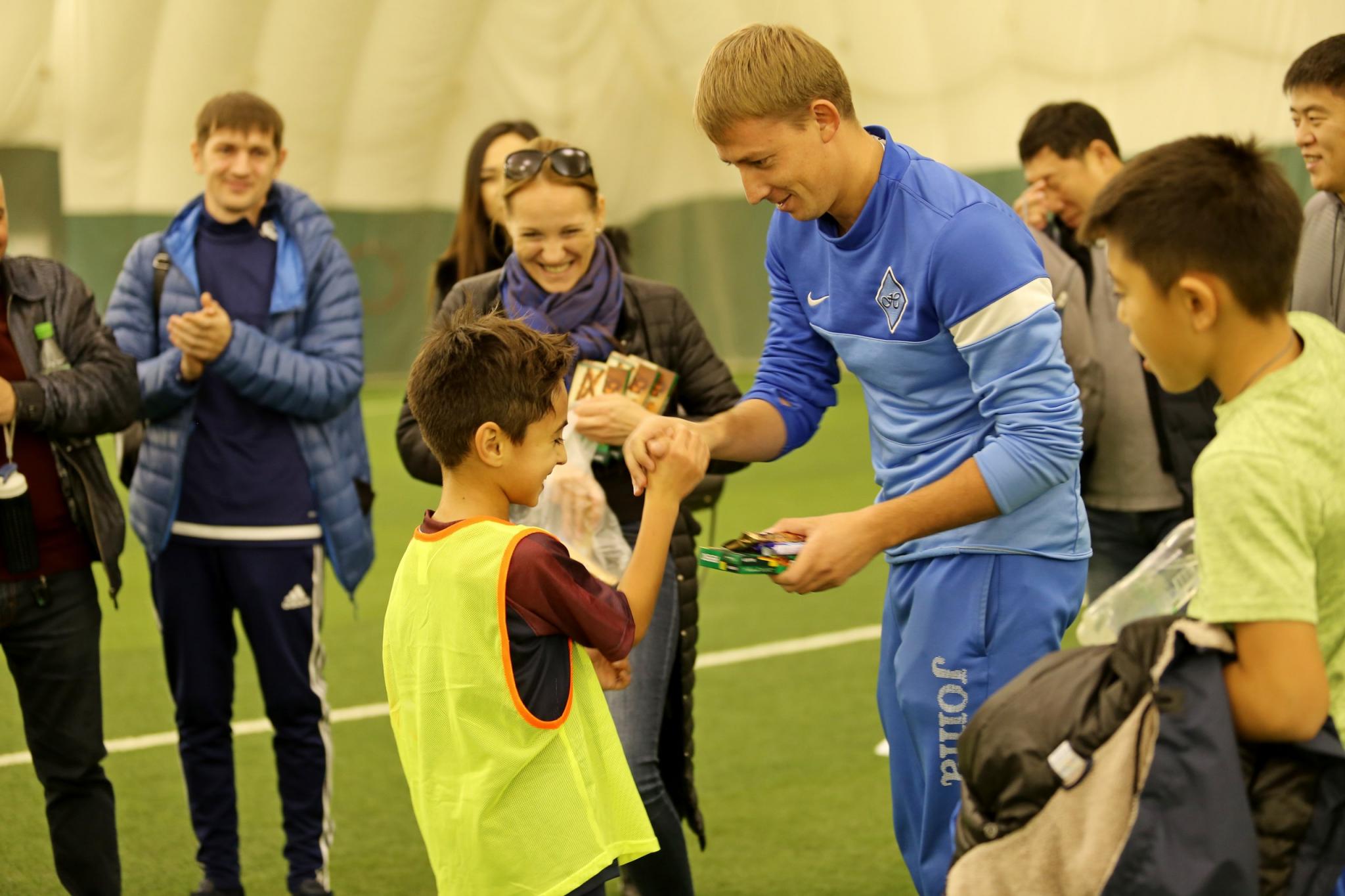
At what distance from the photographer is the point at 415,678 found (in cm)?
284

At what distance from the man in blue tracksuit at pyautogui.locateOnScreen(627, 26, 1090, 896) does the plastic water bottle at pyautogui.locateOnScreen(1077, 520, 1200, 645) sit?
1.05 feet

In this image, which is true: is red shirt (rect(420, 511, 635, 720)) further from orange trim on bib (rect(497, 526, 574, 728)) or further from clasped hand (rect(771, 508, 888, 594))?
clasped hand (rect(771, 508, 888, 594))

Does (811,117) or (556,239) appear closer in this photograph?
(811,117)

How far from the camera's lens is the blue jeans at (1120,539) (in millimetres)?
5148

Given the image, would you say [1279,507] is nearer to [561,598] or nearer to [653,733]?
[561,598]

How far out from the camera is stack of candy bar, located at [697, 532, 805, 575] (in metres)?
2.76

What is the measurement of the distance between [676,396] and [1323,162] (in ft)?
5.86

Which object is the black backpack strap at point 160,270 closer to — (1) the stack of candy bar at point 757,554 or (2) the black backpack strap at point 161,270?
(2) the black backpack strap at point 161,270

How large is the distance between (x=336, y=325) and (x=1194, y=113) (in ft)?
40.1

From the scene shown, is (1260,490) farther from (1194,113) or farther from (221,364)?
(1194,113)

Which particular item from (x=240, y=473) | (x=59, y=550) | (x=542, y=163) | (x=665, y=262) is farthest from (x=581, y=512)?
(x=665, y=262)

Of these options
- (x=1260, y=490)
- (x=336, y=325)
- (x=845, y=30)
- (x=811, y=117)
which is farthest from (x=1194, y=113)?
(x=1260, y=490)

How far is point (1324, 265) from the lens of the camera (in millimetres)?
3805

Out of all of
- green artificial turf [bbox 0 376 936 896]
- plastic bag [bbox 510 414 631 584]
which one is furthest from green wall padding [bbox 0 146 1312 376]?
plastic bag [bbox 510 414 631 584]
